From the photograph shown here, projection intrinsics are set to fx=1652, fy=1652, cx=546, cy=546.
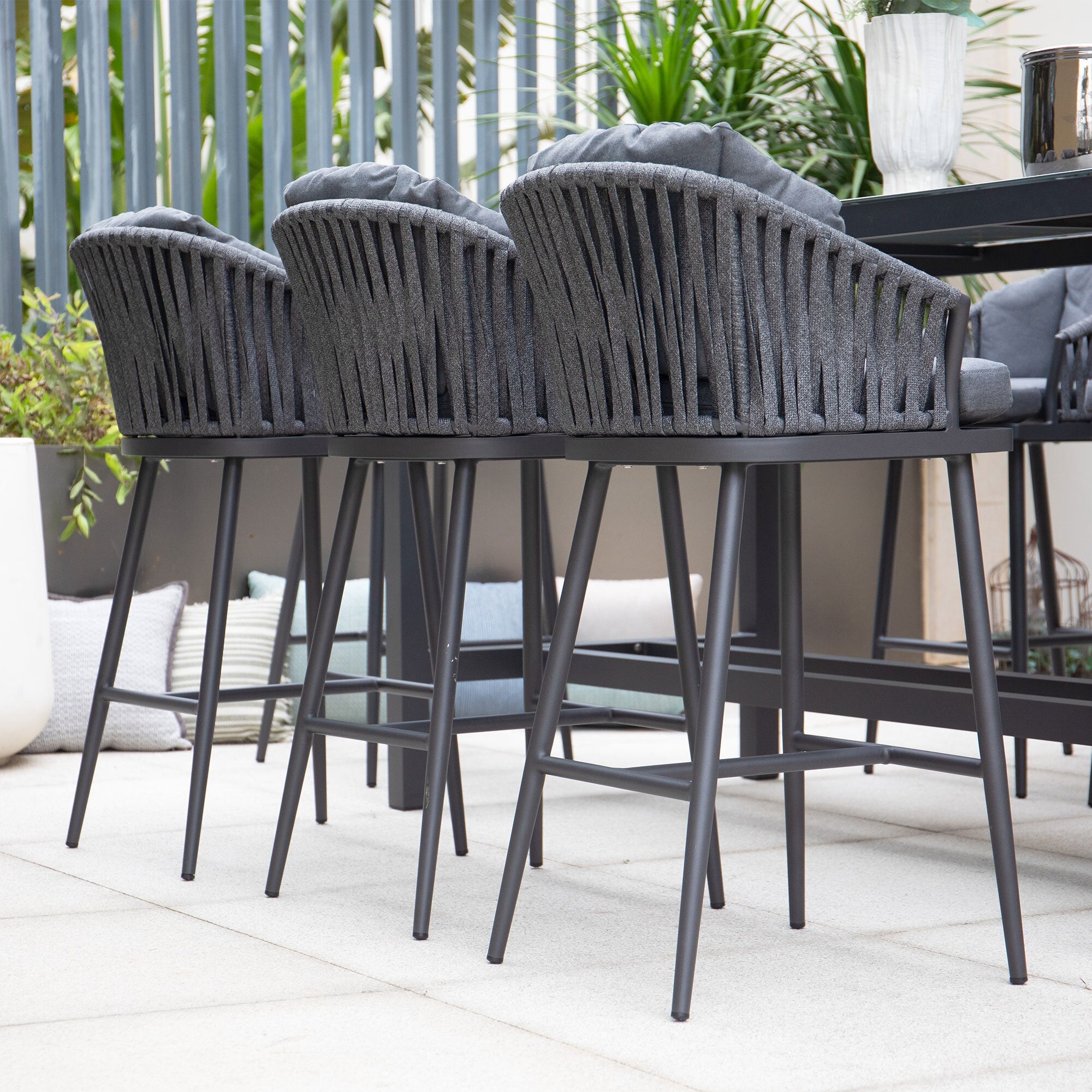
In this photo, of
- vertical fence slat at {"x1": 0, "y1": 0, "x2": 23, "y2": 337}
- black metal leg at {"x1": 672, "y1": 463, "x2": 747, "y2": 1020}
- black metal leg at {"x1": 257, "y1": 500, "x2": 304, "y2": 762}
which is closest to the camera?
black metal leg at {"x1": 672, "y1": 463, "x2": 747, "y2": 1020}

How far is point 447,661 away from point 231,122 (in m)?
2.83

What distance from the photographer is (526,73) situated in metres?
5.24

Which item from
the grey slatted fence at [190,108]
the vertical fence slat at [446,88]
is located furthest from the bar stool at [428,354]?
the vertical fence slat at [446,88]

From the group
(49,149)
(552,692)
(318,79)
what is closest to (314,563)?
(552,692)

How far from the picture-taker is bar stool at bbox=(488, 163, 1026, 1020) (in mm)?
1751

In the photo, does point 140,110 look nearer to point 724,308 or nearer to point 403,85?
point 403,85

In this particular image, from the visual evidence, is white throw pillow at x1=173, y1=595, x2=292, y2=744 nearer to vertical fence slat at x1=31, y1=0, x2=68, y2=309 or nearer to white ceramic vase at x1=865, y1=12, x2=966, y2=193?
vertical fence slat at x1=31, y1=0, x2=68, y2=309

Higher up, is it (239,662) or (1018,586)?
(1018,586)

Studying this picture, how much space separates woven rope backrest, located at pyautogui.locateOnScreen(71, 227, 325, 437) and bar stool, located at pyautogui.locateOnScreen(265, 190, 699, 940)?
0.21 meters

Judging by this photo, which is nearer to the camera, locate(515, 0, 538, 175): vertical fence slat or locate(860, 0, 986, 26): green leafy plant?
locate(860, 0, 986, 26): green leafy plant

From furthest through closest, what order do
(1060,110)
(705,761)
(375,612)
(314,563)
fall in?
(375,612) → (314,563) → (1060,110) → (705,761)

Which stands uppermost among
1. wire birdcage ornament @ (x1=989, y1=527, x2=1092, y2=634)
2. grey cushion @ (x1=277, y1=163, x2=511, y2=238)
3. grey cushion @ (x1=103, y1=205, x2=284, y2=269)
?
grey cushion @ (x1=277, y1=163, x2=511, y2=238)

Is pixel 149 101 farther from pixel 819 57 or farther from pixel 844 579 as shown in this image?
pixel 844 579

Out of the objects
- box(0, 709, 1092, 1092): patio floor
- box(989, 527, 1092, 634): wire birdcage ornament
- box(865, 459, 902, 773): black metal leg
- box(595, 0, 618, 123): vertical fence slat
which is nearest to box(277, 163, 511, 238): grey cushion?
box(0, 709, 1092, 1092): patio floor
